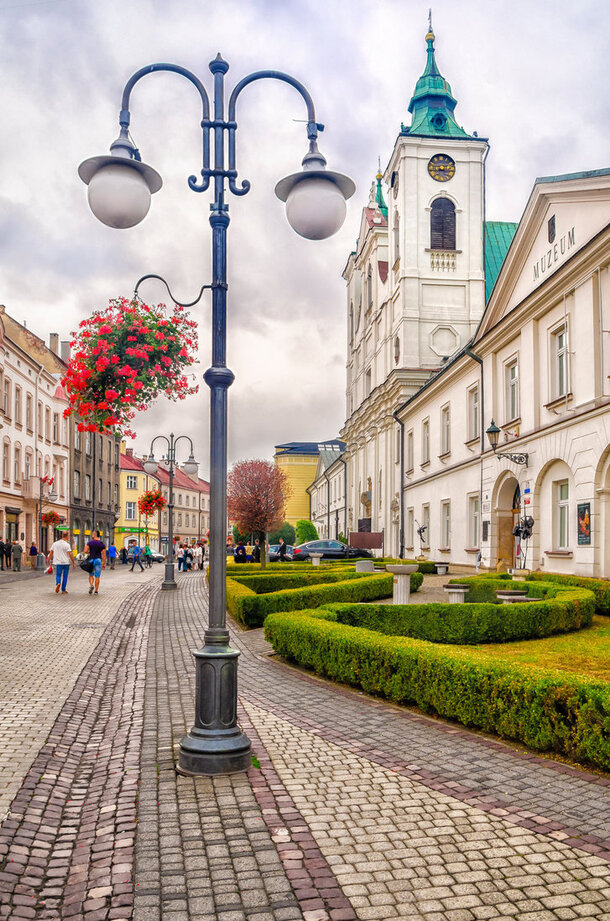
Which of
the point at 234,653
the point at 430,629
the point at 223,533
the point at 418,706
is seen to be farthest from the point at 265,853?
the point at 430,629

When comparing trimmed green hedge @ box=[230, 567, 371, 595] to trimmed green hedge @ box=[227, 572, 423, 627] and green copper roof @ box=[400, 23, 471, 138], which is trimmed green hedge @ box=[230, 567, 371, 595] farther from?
green copper roof @ box=[400, 23, 471, 138]

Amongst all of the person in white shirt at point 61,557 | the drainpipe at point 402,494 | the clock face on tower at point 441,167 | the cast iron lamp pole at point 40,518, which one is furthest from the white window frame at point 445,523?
the clock face on tower at point 441,167

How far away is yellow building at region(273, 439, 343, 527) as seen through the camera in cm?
11318

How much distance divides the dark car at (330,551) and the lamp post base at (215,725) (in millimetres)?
37622

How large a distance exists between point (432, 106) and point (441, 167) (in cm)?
488

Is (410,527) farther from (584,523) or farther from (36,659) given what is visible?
(36,659)

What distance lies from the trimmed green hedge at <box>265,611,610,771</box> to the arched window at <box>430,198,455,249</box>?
3889 cm

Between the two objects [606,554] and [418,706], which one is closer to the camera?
[418,706]

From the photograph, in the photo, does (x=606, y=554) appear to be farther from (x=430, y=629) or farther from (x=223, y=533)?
(x=223, y=533)

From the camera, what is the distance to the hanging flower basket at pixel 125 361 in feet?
24.3

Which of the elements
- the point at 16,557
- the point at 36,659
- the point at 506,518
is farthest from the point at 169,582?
the point at 36,659

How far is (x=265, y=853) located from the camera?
4047mm

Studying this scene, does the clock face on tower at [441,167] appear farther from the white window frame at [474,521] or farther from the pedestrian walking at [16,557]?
the pedestrian walking at [16,557]

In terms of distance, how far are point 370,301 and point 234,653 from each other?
5127 cm
